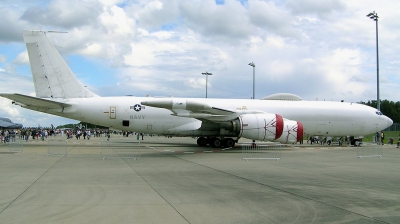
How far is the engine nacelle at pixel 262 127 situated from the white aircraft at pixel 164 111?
0.90ft

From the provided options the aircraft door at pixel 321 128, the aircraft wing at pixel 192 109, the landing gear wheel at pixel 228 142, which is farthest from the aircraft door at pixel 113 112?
the aircraft door at pixel 321 128

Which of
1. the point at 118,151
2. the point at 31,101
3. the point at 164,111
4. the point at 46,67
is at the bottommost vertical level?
the point at 118,151

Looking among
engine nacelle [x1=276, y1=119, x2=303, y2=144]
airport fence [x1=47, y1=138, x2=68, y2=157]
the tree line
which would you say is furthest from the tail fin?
the tree line

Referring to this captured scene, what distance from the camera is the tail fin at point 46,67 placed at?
75.3 ft

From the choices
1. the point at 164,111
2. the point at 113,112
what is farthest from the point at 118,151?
the point at 164,111

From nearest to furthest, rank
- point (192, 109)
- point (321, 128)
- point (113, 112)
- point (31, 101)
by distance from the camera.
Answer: point (192, 109) → point (31, 101) → point (113, 112) → point (321, 128)

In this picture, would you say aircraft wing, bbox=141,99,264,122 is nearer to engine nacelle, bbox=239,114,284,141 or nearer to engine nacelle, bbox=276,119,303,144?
engine nacelle, bbox=239,114,284,141

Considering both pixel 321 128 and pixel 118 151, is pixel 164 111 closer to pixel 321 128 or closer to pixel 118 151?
pixel 118 151

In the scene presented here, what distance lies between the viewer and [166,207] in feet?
21.3

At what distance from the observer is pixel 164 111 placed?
23484 millimetres

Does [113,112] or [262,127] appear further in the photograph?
[113,112]

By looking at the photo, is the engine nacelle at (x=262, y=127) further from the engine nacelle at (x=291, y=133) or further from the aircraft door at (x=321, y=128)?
the aircraft door at (x=321, y=128)

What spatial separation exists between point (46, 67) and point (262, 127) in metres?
14.7

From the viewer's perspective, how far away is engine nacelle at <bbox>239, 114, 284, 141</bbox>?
1994 centimetres
